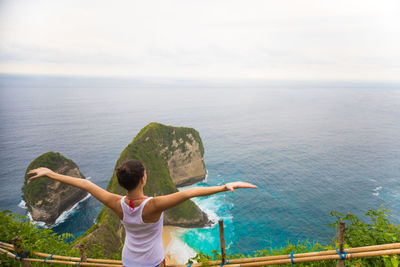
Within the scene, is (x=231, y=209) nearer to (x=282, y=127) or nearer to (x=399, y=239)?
(x=399, y=239)

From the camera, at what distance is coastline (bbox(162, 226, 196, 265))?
3356 cm

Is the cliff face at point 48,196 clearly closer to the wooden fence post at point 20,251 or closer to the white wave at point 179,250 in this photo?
the white wave at point 179,250

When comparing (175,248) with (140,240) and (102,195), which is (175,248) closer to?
(140,240)

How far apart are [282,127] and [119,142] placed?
66.4m

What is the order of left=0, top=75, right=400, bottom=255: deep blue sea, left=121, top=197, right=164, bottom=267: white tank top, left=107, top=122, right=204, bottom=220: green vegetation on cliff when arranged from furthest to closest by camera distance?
left=107, top=122, right=204, bottom=220: green vegetation on cliff → left=0, top=75, right=400, bottom=255: deep blue sea → left=121, top=197, right=164, bottom=267: white tank top

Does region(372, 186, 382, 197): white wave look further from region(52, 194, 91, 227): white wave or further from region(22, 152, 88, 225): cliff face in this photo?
region(22, 152, 88, 225): cliff face

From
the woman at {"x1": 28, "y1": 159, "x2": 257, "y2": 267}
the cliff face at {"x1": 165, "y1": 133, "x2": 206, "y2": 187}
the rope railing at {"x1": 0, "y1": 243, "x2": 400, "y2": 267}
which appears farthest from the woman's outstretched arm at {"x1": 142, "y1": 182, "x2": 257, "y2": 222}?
the cliff face at {"x1": 165, "y1": 133, "x2": 206, "y2": 187}

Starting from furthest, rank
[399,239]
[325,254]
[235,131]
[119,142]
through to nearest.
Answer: [235,131] < [119,142] < [399,239] < [325,254]

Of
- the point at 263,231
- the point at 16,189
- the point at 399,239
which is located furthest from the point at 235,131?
the point at 399,239

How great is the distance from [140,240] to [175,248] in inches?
1427

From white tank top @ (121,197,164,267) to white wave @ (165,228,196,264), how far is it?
109 feet

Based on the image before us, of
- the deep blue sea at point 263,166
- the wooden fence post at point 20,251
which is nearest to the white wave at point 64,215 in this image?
the deep blue sea at point 263,166

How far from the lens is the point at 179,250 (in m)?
35.0

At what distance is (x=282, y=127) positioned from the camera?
100188 mm
